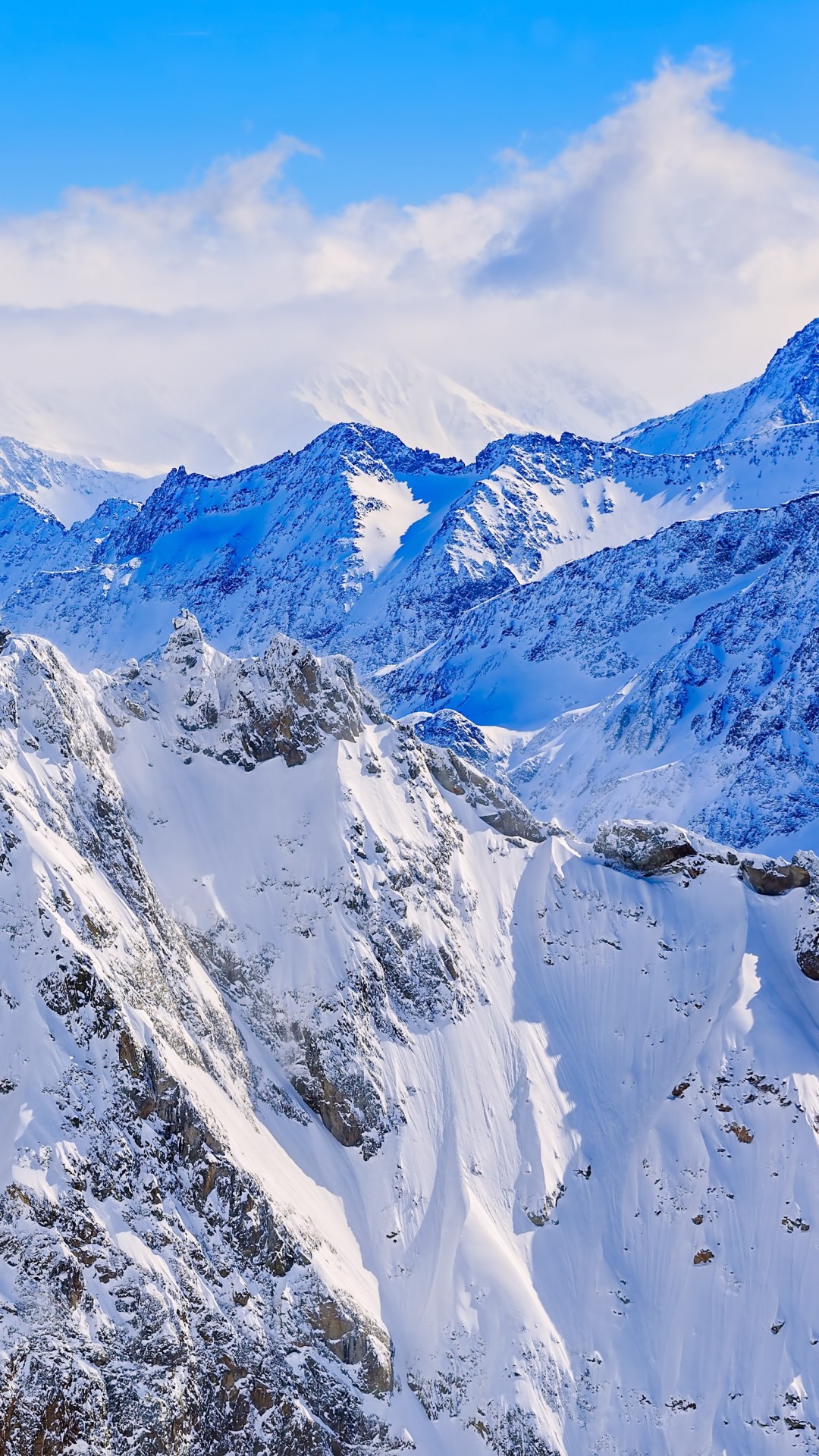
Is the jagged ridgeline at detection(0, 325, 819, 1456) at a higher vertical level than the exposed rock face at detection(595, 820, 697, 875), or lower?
lower

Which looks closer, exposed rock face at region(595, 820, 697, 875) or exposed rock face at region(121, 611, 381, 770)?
exposed rock face at region(121, 611, 381, 770)

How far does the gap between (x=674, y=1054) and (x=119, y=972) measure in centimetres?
5888

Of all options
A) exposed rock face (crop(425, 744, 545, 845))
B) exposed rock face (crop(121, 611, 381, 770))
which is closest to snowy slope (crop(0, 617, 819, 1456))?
exposed rock face (crop(121, 611, 381, 770))

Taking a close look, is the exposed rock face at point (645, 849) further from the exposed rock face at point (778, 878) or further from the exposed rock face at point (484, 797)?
the exposed rock face at point (484, 797)

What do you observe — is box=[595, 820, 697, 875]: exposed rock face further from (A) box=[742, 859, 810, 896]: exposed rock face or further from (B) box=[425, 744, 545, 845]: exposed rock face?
(B) box=[425, 744, 545, 845]: exposed rock face

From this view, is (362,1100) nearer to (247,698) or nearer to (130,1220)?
(130,1220)

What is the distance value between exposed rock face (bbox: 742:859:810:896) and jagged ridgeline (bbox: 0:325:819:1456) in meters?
0.26

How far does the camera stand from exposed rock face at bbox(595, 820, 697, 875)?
13600 cm

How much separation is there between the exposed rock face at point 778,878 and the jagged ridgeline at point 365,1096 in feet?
0.85

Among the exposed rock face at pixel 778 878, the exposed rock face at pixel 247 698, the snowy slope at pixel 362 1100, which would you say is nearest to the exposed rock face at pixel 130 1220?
the snowy slope at pixel 362 1100

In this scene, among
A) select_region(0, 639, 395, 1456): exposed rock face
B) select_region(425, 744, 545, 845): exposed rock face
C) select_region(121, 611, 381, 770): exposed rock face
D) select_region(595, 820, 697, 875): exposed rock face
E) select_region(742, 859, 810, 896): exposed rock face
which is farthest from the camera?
select_region(425, 744, 545, 845): exposed rock face

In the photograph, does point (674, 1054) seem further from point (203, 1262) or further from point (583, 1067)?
point (203, 1262)

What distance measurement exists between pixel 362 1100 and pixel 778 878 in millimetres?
53120

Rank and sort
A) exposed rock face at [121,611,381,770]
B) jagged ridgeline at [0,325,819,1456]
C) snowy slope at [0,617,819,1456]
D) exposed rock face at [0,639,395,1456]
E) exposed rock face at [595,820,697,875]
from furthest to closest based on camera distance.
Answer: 1. exposed rock face at [595,820,697,875]
2. exposed rock face at [121,611,381,770]
3. snowy slope at [0,617,819,1456]
4. jagged ridgeline at [0,325,819,1456]
5. exposed rock face at [0,639,395,1456]
